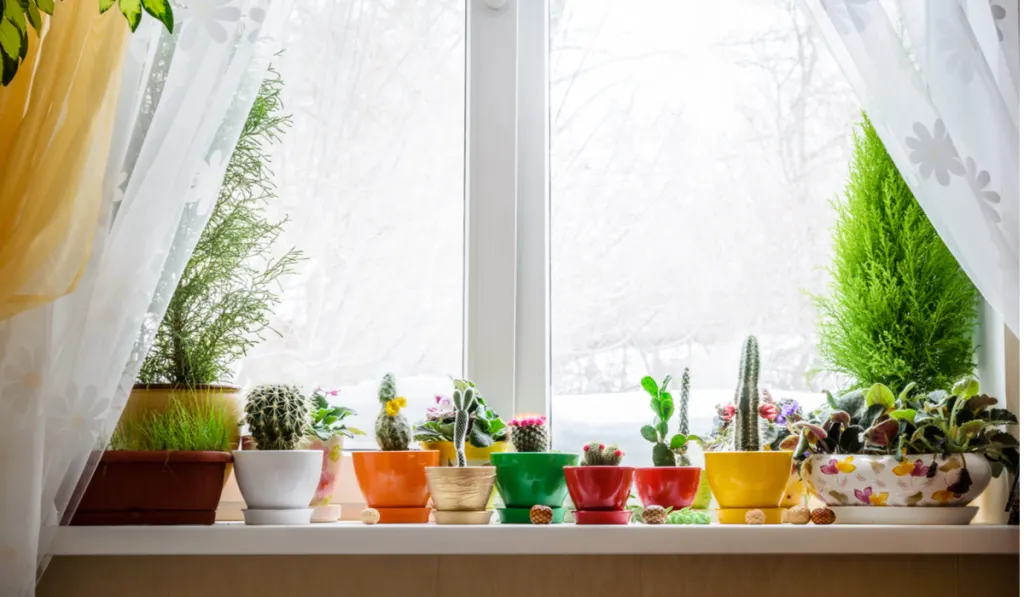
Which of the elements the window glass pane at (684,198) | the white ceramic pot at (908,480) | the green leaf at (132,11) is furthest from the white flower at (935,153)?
the green leaf at (132,11)

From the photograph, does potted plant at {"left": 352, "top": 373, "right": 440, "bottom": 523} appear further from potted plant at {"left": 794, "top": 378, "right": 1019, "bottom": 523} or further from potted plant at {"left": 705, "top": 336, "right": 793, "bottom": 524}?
potted plant at {"left": 794, "top": 378, "right": 1019, "bottom": 523}

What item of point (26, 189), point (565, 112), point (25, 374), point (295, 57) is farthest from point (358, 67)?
point (25, 374)

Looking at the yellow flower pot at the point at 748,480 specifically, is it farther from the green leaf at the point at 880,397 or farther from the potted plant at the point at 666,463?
the green leaf at the point at 880,397

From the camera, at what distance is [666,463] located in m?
1.65

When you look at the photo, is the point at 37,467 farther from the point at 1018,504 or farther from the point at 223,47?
the point at 1018,504

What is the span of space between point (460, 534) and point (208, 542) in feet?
1.18

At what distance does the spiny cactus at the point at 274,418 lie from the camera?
1548 millimetres

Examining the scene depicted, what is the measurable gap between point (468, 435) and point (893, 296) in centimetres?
74

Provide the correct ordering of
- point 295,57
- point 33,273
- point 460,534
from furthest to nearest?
point 295,57 < point 460,534 < point 33,273

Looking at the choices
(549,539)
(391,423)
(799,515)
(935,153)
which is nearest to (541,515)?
(549,539)

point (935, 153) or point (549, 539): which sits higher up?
point (935, 153)

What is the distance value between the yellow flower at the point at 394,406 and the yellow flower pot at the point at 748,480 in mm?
489

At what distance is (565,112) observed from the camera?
1.91 meters

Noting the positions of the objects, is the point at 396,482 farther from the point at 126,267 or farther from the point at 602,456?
the point at 126,267
